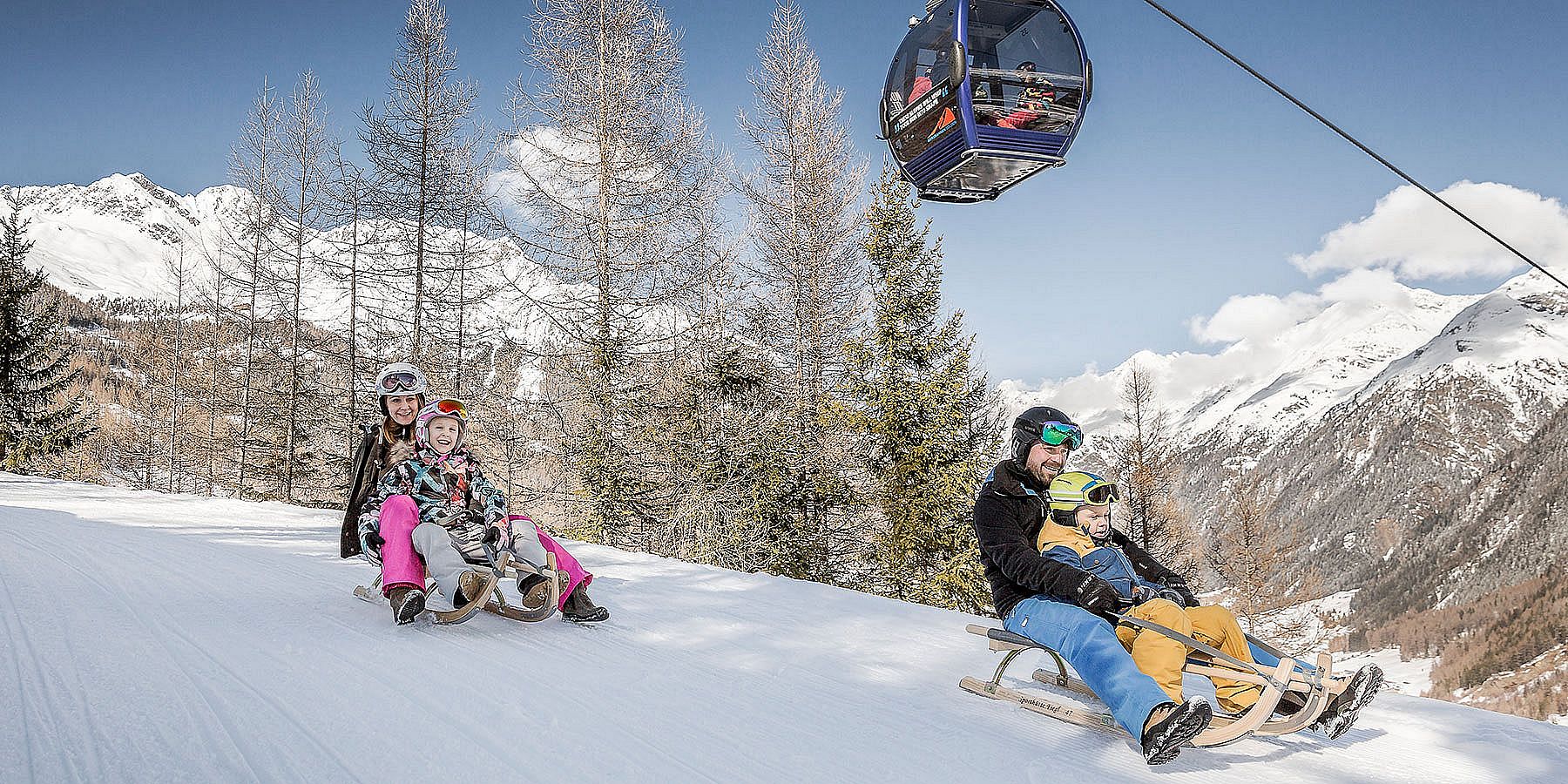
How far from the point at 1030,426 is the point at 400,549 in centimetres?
349

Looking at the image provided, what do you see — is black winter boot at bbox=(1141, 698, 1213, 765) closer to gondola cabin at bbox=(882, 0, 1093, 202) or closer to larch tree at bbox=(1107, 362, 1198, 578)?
gondola cabin at bbox=(882, 0, 1093, 202)

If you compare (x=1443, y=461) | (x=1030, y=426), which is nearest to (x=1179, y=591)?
(x=1030, y=426)

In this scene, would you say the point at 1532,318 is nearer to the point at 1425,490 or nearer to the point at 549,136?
the point at 1425,490

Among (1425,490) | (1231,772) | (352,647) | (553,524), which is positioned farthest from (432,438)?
(1425,490)

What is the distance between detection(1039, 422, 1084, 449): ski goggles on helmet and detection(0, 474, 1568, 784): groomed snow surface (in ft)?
3.98

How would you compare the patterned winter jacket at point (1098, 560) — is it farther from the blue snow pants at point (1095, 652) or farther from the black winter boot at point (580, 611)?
the black winter boot at point (580, 611)

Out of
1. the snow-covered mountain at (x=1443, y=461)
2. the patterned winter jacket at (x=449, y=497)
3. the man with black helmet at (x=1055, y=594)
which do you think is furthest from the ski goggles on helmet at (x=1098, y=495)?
the snow-covered mountain at (x=1443, y=461)

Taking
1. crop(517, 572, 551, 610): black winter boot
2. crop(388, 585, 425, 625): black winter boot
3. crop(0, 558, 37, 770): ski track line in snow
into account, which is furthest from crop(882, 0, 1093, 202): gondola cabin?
crop(0, 558, 37, 770): ski track line in snow

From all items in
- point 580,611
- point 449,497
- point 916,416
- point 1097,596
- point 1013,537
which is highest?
point 916,416

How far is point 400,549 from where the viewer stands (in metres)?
4.66

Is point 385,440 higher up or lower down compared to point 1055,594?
higher up

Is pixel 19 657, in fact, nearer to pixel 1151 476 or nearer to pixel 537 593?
pixel 537 593

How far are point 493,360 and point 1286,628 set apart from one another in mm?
24141

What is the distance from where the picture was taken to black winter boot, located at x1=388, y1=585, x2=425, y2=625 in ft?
14.8
